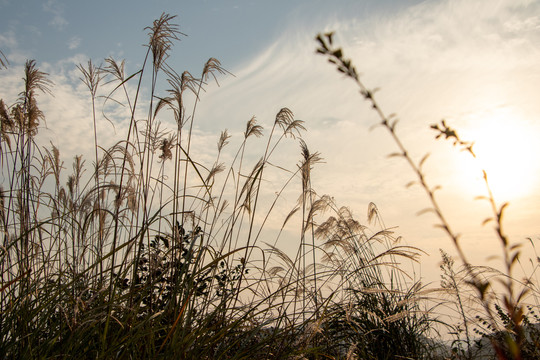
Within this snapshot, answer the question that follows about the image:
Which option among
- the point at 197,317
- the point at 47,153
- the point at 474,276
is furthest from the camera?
the point at 47,153

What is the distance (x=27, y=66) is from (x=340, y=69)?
3.47 m

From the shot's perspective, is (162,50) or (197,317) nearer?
(197,317)

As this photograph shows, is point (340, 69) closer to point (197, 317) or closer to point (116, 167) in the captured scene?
point (197, 317)

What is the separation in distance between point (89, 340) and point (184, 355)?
0.47 m

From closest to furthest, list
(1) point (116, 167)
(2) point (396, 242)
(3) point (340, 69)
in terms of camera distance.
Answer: (3) point (340, 69)
(1) point (116, 167)
(2) point (396, 242)

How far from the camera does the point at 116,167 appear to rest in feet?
11.7

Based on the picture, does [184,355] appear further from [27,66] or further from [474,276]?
[27,66]

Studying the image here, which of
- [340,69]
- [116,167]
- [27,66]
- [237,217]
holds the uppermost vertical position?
[27,66]

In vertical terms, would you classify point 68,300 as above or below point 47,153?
below

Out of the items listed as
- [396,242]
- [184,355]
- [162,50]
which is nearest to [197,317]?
[184,355]

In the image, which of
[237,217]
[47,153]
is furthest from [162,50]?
[47,153]

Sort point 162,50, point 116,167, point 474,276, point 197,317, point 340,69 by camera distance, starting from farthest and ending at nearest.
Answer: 1. point 116,167
2. point 162,50
3. point 197,317
4. point 340,69
5. point 474,276

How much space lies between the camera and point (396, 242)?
213 inches

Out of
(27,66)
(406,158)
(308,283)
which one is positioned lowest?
(406,158)
